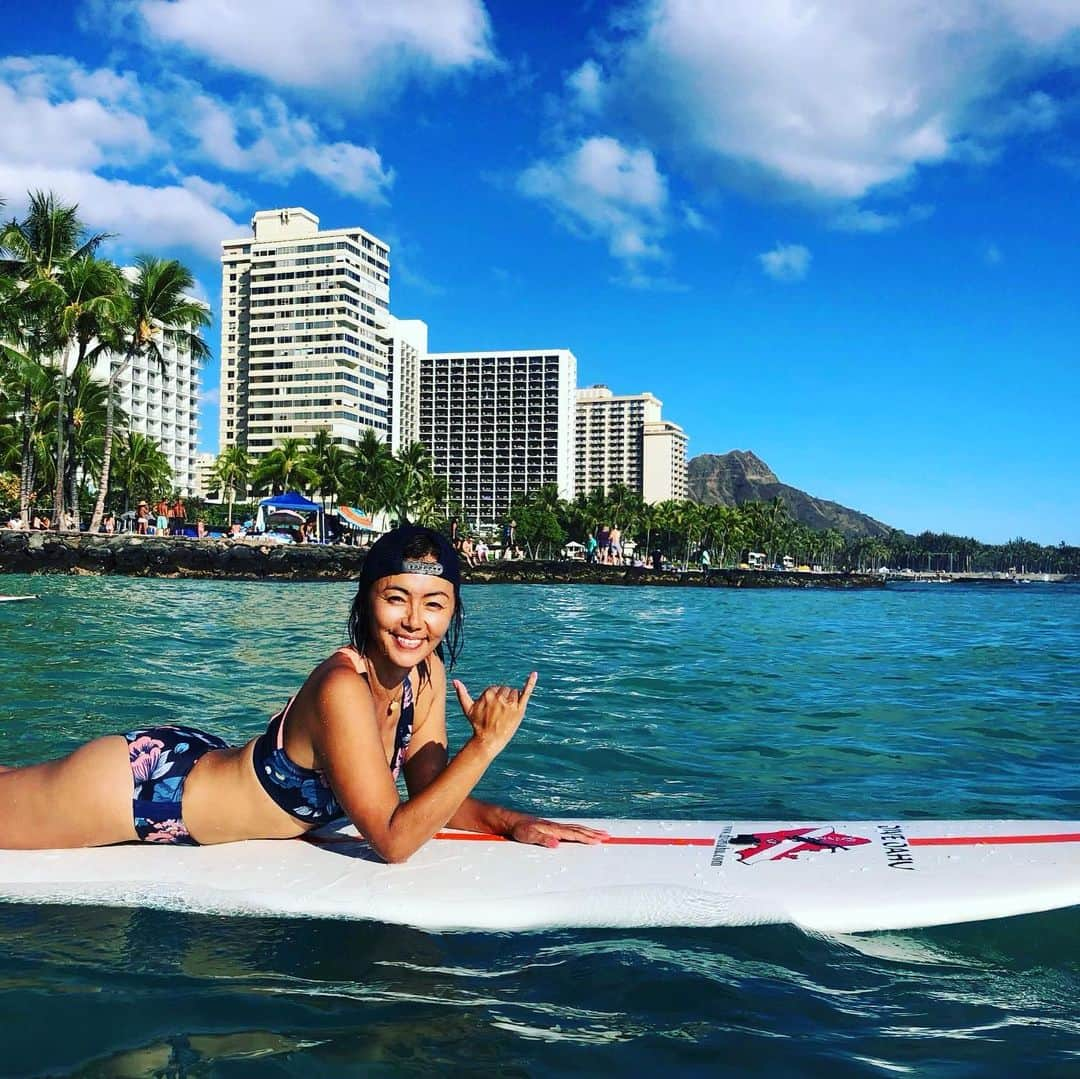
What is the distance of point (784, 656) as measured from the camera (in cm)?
1565

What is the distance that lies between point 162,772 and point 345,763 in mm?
833

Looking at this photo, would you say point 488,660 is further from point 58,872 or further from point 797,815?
point 58,872

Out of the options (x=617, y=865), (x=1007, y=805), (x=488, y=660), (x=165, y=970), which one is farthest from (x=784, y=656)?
(x=165, y=970)

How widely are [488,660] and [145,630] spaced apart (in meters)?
5.40

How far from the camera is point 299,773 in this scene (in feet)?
11.2

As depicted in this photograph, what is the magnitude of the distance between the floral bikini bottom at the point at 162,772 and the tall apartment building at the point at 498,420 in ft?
585

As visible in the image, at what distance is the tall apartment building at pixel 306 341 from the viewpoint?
132000 mm

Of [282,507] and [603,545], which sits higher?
[282,507]

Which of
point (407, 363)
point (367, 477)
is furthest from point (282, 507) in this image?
point (407, 363)

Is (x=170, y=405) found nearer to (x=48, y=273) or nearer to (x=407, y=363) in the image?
(x=407, y=363)

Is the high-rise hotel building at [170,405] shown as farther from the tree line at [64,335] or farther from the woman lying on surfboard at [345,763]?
the woman lying on surfboard at [345,763]

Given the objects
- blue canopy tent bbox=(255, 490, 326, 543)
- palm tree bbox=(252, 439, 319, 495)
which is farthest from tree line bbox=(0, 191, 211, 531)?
palm tree bbox=(252, 439, 319, 495)

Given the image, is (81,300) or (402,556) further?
(81,300)

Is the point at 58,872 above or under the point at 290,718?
under
